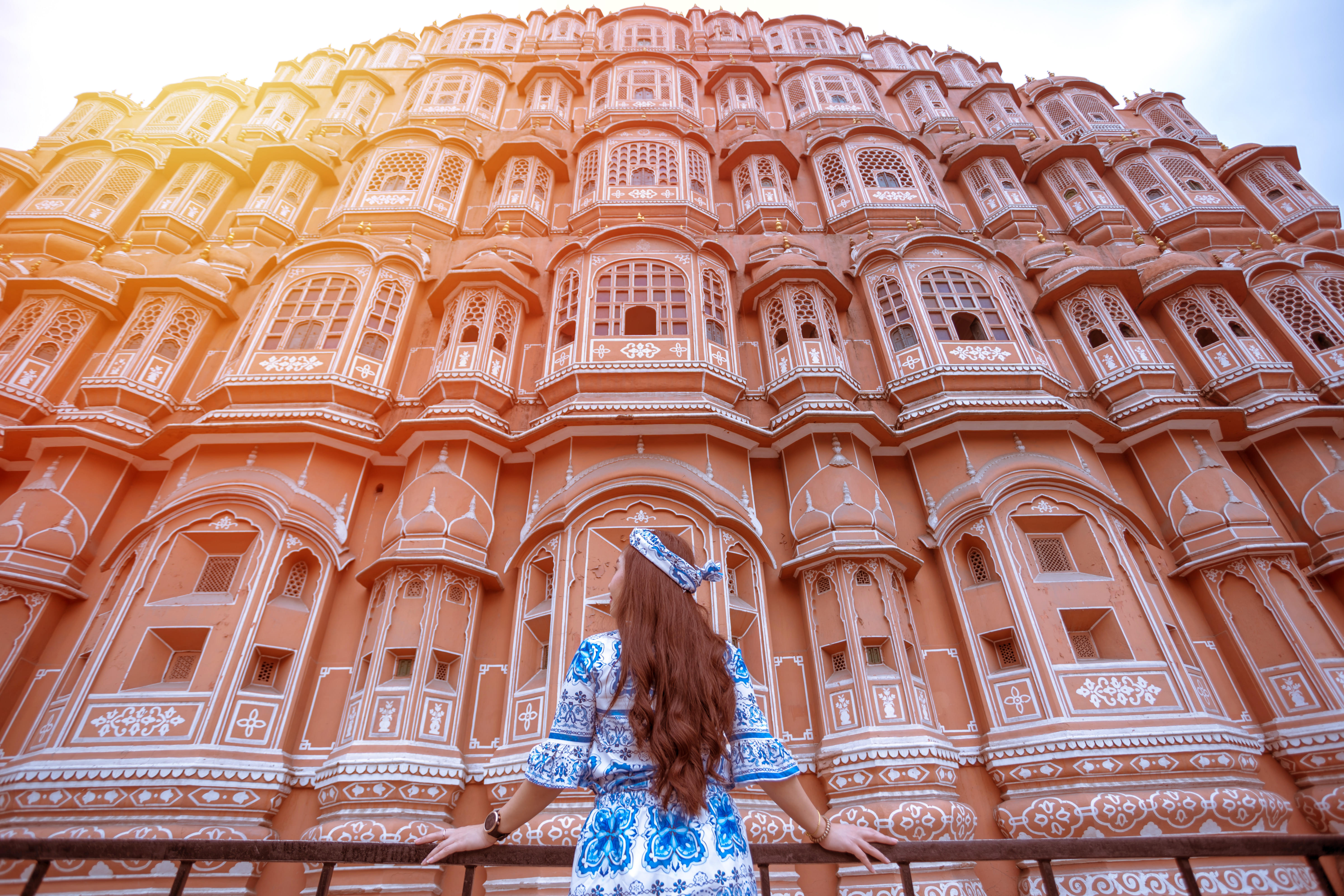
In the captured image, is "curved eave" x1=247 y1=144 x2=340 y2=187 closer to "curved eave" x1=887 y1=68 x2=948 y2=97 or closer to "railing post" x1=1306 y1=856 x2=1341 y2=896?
"curved eave" x1=887 y1=68 x2=948 y2=97

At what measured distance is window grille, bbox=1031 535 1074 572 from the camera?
9719mm

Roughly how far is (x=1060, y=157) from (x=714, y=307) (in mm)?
10885

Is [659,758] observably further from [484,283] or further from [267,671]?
[484,283]

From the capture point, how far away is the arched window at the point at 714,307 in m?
12.1

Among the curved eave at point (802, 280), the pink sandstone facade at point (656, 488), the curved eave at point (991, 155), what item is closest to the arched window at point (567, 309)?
the pink sandstone facade at point (656, 488)

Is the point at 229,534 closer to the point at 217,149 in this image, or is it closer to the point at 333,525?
the point at 333,525

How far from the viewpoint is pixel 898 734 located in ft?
26.2

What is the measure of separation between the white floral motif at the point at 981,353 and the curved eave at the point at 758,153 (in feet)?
24.9

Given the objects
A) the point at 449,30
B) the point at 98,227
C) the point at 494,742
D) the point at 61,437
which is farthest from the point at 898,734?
the point at 449,30

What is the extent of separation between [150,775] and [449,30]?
23.6m

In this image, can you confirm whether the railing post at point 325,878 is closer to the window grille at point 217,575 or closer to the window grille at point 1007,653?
the window grille at point 217,575

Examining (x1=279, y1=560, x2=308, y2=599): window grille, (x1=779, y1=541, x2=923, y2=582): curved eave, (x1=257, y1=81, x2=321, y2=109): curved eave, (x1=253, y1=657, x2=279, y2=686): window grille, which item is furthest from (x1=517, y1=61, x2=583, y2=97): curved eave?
(x1=253, y1=657, x2=279, y2=686): window grille

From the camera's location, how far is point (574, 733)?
2.62 meters

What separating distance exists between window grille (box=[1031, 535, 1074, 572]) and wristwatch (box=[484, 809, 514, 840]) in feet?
29.5
